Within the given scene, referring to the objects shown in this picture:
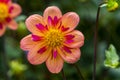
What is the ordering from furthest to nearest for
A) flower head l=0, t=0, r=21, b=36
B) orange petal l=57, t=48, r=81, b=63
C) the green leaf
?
flower head l=0, t=0, r=21, b=36
the green leaf
orange petal l=57, t=48, r=81, b=63

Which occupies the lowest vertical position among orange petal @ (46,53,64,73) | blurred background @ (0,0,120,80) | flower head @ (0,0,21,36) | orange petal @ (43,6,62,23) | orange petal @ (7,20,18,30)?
blurred background @ (0,0,120,80)

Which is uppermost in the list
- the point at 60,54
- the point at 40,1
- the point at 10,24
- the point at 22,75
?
the point at 60,54

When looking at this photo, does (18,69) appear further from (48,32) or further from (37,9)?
(48,32)

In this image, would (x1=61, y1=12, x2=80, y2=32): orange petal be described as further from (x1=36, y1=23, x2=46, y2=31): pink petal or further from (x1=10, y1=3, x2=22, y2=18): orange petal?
(x1=10, y1=3, x2=22, y2=18): orange petal

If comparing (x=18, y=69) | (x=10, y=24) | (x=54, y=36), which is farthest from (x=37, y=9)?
(x=54, y=36)

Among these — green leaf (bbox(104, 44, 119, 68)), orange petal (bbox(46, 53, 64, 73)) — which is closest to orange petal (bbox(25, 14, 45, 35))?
orange petal (bbox(46, 53, 64, 73))

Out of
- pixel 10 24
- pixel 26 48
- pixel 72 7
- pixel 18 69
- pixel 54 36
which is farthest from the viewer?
pixel 72 7

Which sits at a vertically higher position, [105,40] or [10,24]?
[10,24]
